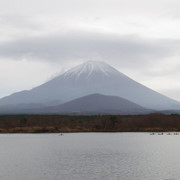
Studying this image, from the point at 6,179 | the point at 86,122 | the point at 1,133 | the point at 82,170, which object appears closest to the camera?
the point at 6,179

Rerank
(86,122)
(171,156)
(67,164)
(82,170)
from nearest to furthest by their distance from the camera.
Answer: (82,170) < (67,164) < (171,156) < (86,122)

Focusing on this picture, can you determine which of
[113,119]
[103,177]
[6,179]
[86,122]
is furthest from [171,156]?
[86,122]

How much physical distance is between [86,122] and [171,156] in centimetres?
9857

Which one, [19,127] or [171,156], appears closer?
[171,156]

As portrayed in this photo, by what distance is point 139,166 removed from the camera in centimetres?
5234

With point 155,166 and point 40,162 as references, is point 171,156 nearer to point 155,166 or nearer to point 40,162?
point 155,166

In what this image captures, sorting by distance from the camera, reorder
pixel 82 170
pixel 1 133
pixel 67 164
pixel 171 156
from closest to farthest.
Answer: pixel 82 170 < pixel 67 164 < pixel 171 156 < pixel 1 133

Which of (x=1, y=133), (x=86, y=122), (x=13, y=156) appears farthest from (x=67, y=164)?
(x=86, y=122)

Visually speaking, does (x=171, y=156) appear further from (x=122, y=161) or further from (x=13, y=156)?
(x=13, y=156)

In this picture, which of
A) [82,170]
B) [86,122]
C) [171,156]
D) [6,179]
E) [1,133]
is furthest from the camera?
[86,122]

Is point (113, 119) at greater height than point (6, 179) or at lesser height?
greater

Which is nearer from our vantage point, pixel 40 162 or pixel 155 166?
pixel 155 166

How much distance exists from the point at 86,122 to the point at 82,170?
112516 millimetres

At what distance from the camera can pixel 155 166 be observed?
52.2 m
